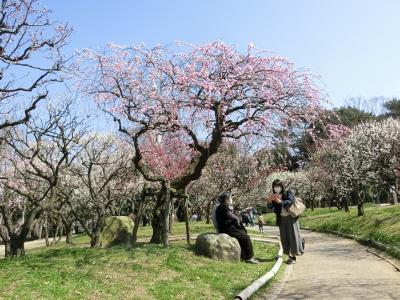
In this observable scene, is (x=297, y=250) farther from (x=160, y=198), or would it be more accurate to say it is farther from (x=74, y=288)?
(x=74, y=288)

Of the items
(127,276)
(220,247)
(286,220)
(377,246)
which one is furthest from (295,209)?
(127,276)

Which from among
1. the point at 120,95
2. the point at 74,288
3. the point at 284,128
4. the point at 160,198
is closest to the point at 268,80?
the point at 284,128

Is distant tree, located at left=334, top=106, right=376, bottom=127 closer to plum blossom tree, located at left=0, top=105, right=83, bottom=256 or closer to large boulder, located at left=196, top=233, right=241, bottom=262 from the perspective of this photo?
plum blossom tree, located at left=0, top=105, right=83, bottom=256

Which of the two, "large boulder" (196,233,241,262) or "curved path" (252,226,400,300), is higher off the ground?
"large boulder" (196,233,241,262)

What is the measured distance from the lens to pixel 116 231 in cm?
1794

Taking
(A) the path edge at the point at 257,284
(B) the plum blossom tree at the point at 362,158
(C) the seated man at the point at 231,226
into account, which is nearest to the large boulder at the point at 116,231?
(C) the seated man at the point at 231,226

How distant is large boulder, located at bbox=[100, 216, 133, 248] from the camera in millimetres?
17625

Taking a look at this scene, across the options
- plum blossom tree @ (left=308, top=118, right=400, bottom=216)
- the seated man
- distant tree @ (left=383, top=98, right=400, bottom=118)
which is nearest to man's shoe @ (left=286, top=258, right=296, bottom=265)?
the seated man

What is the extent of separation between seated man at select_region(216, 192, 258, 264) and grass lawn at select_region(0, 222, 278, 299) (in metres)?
0.61

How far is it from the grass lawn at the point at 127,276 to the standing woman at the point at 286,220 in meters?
0.86

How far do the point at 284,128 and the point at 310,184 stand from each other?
37.3 m

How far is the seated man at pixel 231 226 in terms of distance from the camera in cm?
1242

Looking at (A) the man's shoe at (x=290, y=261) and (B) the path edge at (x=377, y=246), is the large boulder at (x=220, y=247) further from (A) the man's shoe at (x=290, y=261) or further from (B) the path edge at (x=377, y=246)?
(B) the path edge at (x=377, y=246)

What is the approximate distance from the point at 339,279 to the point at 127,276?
4.22 m
